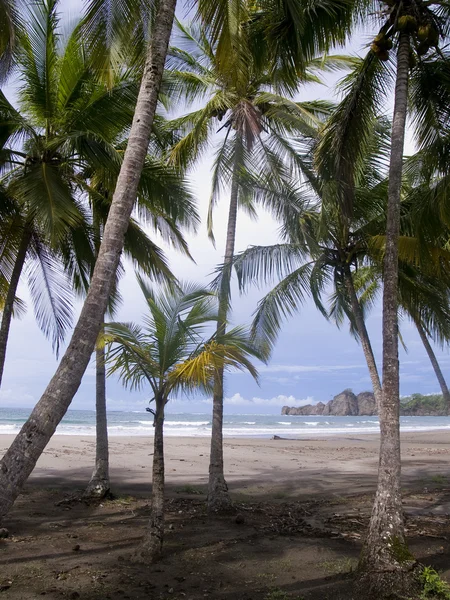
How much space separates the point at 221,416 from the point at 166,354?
3.30m

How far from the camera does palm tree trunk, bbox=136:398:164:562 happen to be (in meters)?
6.64

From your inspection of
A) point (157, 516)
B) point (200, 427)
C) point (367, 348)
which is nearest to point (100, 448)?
point (157, 516)

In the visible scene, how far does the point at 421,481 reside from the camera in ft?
43.8

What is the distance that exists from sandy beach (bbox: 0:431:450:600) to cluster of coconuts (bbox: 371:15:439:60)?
A: 21.5 feet

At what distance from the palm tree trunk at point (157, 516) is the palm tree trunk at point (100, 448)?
10.4ft

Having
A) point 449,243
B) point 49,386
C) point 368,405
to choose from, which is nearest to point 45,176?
point 49,386

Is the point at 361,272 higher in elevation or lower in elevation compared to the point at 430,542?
higher

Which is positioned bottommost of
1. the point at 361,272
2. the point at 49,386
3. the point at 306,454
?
the point at 306,454

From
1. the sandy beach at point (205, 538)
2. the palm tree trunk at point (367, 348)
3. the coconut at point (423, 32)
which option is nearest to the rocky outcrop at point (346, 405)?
the sandy beach at point (205, 538)

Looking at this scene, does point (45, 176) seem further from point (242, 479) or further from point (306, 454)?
point (306, 454)

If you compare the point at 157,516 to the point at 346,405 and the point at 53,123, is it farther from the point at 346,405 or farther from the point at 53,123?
the point at 346,405

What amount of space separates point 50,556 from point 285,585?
9.23ft

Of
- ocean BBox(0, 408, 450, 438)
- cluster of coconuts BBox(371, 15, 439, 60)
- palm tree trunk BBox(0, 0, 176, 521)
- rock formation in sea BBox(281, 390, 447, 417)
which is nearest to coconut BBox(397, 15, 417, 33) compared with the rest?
cluster of coconuts BBox(371, 15, 439, 60)

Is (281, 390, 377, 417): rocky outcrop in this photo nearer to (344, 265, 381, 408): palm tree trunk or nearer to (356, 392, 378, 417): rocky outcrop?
(356, 392, 378, 417): rocky outcrop
